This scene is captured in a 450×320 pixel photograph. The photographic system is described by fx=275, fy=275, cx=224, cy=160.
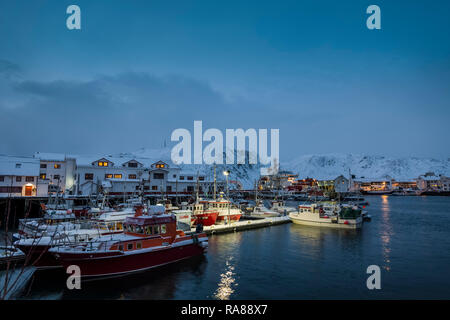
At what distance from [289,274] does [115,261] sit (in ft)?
43.0

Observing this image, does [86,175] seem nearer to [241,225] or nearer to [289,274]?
[241,225]

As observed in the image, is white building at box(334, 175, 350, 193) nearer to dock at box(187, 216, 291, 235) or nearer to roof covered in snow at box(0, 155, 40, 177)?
dock at box(187, 216, 291, 235)

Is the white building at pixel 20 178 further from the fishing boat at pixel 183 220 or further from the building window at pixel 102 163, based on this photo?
the fishing boat at pixel 183 220

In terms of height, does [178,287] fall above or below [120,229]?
below

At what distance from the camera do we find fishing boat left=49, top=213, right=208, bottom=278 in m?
18.8

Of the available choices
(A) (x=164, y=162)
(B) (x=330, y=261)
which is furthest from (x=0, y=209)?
(B) (x=330, y=261)

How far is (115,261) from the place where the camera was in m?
19.5

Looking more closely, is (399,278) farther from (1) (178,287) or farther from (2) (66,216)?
(2) (66,216)

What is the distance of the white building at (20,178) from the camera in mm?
50319

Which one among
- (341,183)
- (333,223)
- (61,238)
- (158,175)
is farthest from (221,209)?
(341,183)

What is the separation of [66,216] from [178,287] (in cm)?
2251

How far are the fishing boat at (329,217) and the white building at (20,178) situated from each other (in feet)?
162

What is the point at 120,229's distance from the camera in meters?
27.3

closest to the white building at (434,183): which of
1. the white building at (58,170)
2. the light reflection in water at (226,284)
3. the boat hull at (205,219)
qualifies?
the boat hull at (205,219)
